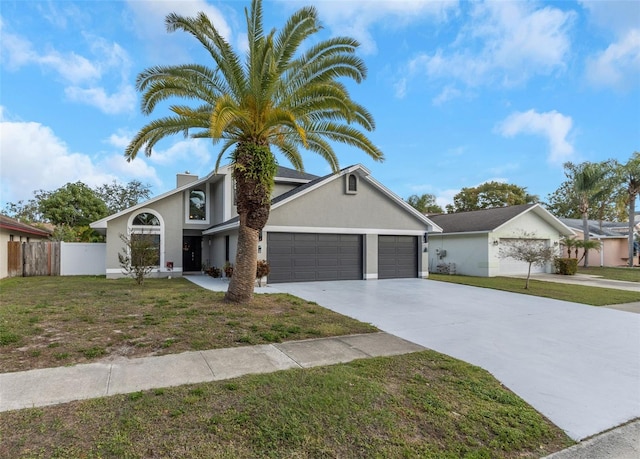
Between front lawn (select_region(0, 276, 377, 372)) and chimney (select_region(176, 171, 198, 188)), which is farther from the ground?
chimney (select_region(176, 171, 198, 188))

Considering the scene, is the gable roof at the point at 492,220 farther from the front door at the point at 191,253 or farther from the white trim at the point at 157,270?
the white trim at the point at 157,270

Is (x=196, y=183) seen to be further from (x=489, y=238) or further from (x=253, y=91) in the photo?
(x=489, y=238)

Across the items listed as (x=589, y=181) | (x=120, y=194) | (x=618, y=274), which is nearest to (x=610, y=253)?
(x=589, y=181)

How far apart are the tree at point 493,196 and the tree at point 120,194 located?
1558 inches

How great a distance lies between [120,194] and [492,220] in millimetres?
37530

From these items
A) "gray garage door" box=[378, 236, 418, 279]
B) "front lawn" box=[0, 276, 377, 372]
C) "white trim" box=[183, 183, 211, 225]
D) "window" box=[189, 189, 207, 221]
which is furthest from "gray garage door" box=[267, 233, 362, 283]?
"window" box=[189, 189, 207, 221]

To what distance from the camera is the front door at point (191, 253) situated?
20.3 metres

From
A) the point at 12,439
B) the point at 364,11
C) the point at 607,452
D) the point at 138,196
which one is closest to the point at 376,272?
the point at 364,11

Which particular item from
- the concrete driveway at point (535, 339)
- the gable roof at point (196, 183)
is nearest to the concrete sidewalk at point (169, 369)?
the concrete driveway at point (535, 339)

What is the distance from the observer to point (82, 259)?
63.0 feet

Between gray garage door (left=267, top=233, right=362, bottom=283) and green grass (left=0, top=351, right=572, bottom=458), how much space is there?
10.8 meters

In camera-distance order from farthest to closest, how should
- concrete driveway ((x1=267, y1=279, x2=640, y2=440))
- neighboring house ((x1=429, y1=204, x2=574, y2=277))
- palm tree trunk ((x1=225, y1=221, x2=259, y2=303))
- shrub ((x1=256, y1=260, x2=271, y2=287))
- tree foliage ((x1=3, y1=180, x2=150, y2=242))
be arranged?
1. tree foliage ((x1=3, y1=180, x2=150, y2=242))
2. neighboring house ((x1=429, y1=204, x2=574, y2=277))
3. shrub ((x1=256, y1=260, x2=271, y2=287))
4. palm tree trunk ((x1=225, y1=221, x2=259, y2=303))
5. concrete driveway ((x1=267, y1=279, x2=640, y2=440))

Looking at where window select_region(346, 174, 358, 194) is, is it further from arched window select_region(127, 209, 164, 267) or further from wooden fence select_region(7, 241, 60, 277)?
wooden fence select_region(7, 241, 60, 277)

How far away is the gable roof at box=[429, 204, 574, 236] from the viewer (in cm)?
2091
